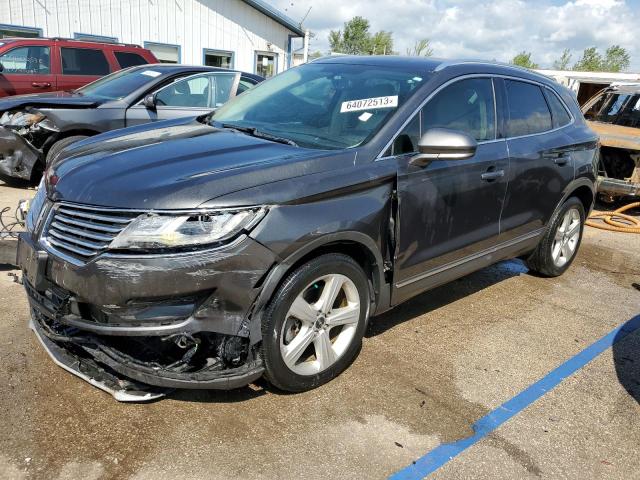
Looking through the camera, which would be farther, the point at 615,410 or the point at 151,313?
the point at 615,410

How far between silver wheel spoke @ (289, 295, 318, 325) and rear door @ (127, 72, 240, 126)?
4.57 meters

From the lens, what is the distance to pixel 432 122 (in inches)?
137

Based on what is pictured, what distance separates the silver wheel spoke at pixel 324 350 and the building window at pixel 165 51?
15362mm

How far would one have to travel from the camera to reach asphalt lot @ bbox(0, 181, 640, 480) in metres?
2.56

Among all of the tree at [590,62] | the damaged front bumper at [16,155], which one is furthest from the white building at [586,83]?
the tree at [590,62]

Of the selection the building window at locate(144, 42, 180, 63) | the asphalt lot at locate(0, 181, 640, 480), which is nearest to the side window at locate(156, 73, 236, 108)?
the asphalt lot at locate(0, 181, 640, 480)

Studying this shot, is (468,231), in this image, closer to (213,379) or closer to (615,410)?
(615,410)

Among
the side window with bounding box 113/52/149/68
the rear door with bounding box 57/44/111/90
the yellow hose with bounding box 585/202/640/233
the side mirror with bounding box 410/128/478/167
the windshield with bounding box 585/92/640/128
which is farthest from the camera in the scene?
the side window with bounding box 113/52/149/68

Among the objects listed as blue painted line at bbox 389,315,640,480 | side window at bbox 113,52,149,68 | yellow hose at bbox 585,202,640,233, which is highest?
side window at bbox 113,52,149,68

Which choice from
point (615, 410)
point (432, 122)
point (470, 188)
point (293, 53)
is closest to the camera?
point (615, 410)

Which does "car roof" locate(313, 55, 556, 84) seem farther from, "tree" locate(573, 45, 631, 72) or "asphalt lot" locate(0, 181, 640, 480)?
"tree" locate(573, 45, 631, 72)

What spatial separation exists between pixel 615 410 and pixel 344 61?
290 centimetres

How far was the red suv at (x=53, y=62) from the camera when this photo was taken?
375 inches

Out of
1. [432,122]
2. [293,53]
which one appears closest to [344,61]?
[432,122]
